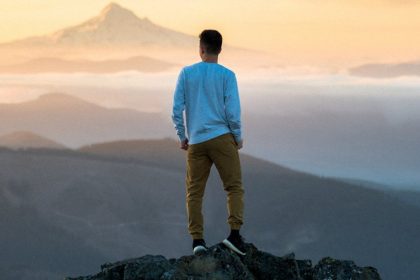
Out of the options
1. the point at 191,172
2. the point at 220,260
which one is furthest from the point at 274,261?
the point at 191,172

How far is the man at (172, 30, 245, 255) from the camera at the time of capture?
463 inches

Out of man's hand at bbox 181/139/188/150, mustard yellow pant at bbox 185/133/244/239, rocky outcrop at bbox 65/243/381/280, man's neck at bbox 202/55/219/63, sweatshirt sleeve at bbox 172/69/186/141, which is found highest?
man's neck at bbox 202/55/219/63

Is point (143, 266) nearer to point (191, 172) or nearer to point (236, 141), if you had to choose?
point (191, 172)

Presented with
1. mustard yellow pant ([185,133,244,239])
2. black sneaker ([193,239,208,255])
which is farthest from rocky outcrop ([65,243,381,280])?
mustard yellow pant ([185,133,244,239])

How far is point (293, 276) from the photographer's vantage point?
41.0 feet

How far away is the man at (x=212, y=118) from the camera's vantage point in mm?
11758

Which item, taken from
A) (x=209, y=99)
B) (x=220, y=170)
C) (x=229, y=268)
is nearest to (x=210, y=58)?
(x=209, y=99)

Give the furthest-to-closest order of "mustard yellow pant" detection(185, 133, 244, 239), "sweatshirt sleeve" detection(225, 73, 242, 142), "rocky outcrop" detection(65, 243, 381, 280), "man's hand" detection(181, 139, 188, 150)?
"man's hand" detection(181, 139, 188, 150)
"mustard yellow pant" detection(185, 133, 244, 239)
"sweatshirt sleeve" detection(225, 73, 242, 142)
"rocky outcrop" detection(65, 243, 381, 280)

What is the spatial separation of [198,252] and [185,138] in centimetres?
194

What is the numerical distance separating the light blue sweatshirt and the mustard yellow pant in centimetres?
14

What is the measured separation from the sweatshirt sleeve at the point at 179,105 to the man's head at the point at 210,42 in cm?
53

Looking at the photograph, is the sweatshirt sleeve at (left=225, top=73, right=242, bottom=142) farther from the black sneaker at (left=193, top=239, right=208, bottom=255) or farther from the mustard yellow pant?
the black sneaker at (left=193, top=239, right=208, bottom=255)

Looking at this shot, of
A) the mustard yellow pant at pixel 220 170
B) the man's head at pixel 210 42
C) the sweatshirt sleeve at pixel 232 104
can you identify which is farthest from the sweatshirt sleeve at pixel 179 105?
the sweatshirt sleeve at pixel 232 104

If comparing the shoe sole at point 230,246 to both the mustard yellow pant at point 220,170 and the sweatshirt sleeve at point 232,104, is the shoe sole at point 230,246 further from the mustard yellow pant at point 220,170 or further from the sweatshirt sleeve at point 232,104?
the sweatshirt sleeve at point 232,104
